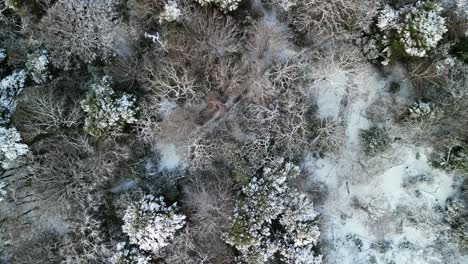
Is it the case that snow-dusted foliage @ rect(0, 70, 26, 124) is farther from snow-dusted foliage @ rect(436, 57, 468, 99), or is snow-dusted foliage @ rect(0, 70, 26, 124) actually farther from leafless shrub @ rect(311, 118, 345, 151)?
snow-dusted foliage @ rect(436, 57, 468, 99)

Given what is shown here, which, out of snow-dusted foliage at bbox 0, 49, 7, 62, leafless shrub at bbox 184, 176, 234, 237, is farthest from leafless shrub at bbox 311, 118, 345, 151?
snow-dusted foliage at bbox 0, 49, 7, 62

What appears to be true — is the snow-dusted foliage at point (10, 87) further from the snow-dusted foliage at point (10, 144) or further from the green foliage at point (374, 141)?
the green foliage at point (374, 141)

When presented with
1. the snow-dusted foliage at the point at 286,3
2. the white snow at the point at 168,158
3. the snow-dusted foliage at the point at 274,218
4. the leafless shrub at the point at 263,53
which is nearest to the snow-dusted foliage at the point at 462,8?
the snow-dusted foliage at the point at 286,3

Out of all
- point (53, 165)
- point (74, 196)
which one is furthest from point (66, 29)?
point (74, 196)

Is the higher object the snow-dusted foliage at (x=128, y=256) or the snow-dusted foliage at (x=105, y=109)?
the snow-dusted foliage at (x=105, y=109)

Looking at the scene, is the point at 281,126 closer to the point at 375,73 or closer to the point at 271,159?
the point at 271,159

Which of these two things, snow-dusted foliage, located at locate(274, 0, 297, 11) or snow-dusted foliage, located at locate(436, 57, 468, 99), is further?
snow-dusted foliage, located at locate(274, 0, 297, 11)
